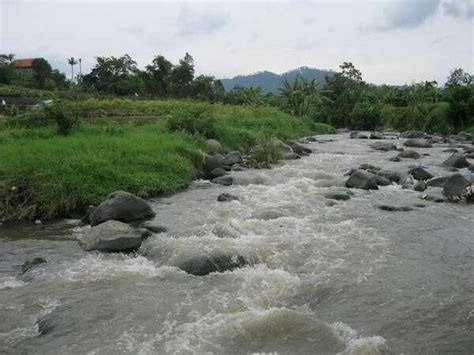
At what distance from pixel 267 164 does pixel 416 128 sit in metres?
34.3

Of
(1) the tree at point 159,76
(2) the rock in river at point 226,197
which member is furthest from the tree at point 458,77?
(2) the rock in river at point 226,197

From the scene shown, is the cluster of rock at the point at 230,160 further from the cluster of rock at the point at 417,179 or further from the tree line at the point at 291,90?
the tree line at the point at 291,90

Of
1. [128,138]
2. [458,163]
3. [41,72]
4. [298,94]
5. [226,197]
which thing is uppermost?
[41,72]

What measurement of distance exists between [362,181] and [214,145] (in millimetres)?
8327

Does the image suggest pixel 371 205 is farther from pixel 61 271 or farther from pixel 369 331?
pixel 61 271

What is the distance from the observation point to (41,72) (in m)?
67.8

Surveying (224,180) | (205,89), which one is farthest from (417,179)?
(205,89)

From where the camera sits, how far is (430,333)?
659 cm

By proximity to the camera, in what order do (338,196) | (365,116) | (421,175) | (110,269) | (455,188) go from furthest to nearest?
(365,116) → (421,175) → (338,196) → (455,188) → (110,269)

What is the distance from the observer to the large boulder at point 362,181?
16.9 m

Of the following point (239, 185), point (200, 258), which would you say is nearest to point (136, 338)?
point (200, 258)

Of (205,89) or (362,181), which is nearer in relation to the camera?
(362,181)

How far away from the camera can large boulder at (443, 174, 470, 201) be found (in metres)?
14.9

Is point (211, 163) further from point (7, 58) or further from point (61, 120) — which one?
point (7, 58)
